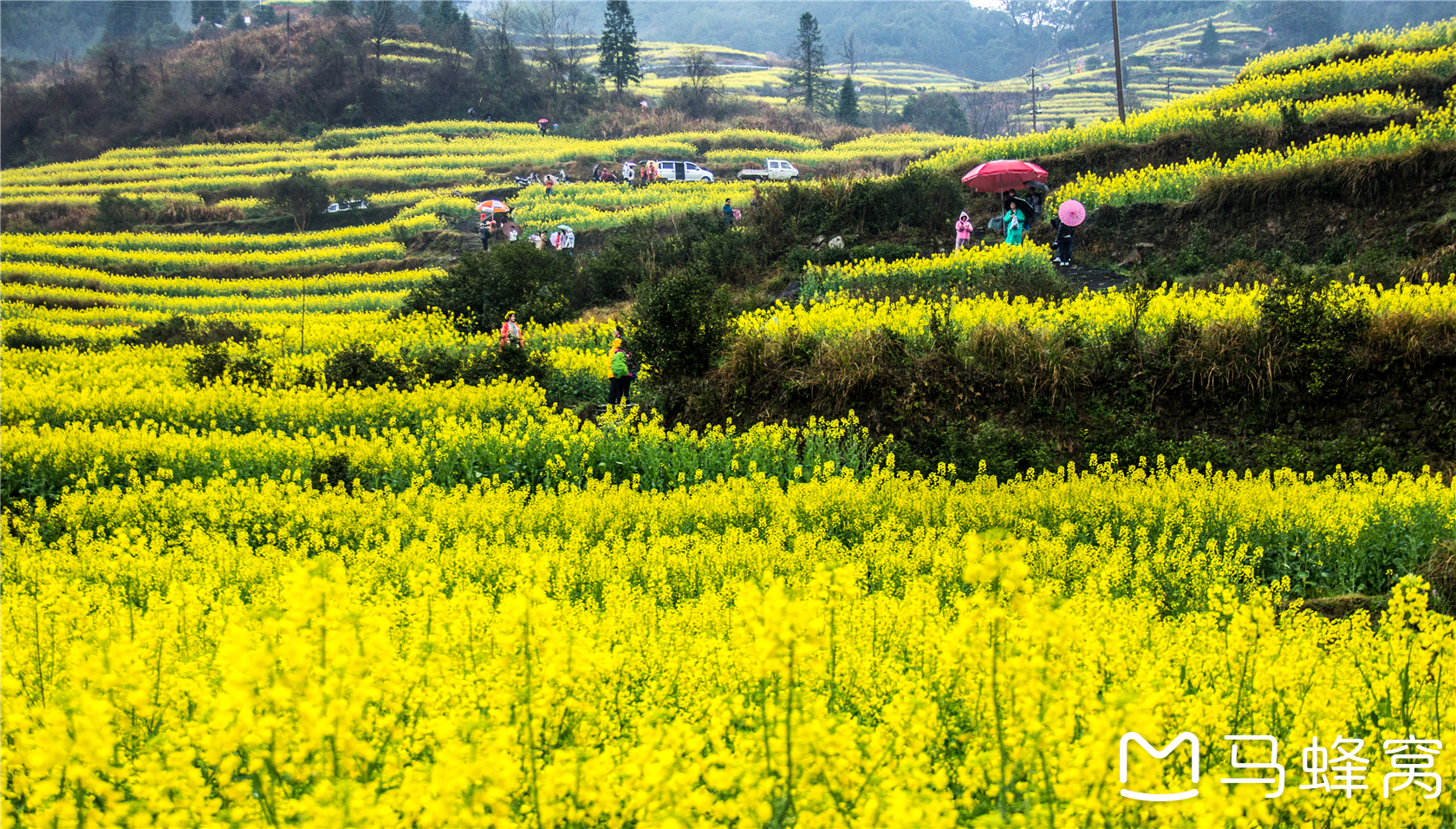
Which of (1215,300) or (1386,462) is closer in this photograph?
(1386,462)

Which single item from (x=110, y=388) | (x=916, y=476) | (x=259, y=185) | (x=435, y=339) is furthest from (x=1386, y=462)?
(x=259, y=185)

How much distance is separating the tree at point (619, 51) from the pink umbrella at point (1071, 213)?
5830 centimetres

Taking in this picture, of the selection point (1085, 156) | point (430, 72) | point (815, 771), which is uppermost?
point (430, 72)

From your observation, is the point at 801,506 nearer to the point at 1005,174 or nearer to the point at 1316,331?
the point at 1316,331

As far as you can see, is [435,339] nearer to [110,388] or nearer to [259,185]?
[110,388]

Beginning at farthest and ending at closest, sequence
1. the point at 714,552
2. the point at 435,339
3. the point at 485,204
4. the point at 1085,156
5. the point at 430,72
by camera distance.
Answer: the point at 430,72
the point at 485,204
the point at 1085,156
the point at 435,339
the point at 714,552

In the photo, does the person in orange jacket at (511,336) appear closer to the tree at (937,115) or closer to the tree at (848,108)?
the tree at (848,108)

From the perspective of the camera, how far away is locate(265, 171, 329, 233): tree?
A: 1407 inches

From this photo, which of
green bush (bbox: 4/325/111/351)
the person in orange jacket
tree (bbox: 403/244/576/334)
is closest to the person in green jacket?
the person in orange jacket

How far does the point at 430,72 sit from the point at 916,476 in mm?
63201

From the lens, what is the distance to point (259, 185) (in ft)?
131

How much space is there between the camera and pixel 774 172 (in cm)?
4300

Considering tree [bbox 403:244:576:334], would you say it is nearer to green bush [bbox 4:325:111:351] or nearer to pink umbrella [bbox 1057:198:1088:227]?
green bush [bbox 4:325:111:351]

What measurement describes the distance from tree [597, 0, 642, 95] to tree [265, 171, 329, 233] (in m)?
37.0
